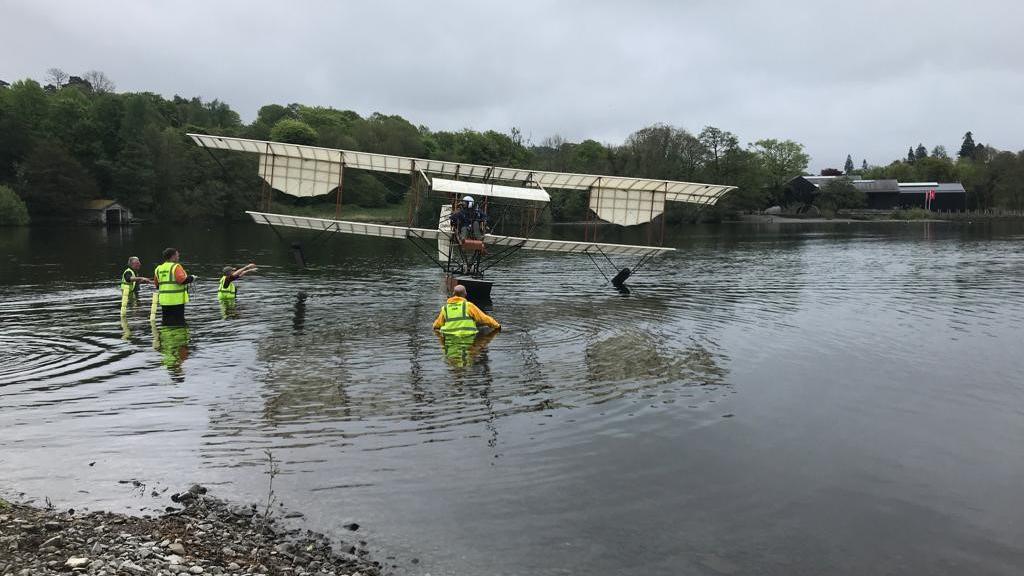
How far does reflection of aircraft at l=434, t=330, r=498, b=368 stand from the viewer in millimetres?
15703

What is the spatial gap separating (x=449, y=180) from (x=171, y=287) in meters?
10.1

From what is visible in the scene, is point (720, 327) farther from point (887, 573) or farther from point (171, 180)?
point (171, 180)

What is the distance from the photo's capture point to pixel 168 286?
732 inches

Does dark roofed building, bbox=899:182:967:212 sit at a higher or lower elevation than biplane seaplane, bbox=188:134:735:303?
higher

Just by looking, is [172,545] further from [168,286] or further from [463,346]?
[168,286]

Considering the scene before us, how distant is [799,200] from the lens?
132000 mm

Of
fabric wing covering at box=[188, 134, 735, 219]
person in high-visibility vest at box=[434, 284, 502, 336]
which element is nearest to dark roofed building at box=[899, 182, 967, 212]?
fabric wing covering at box=[188, 134, 735, 219]

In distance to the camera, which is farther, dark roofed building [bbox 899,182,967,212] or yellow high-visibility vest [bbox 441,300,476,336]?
dark roofed building [bbox 899,182,967,212]

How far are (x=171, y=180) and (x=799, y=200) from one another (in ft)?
370

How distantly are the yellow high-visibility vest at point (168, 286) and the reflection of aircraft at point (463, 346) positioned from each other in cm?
730

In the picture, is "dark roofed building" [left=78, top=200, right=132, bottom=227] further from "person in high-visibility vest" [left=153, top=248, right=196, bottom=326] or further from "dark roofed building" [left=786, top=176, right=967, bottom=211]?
"dark roofed building" [left=786, top=176, right=967, bottom=211]

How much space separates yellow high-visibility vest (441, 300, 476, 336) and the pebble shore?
10182 millimetres

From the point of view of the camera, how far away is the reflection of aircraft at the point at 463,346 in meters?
15.7

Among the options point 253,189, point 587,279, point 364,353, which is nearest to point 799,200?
point 253,189
